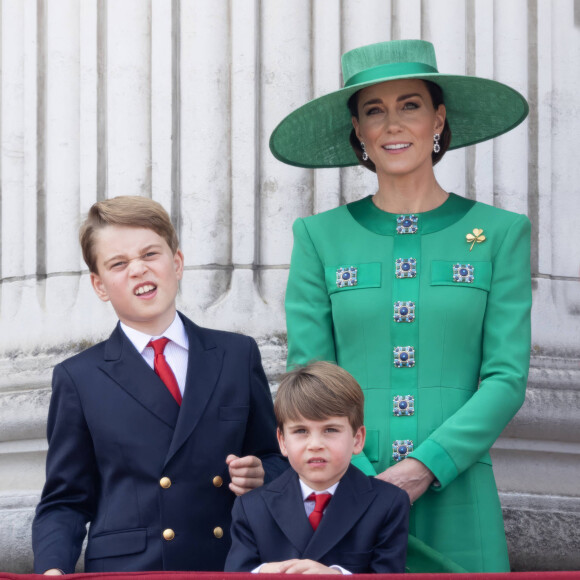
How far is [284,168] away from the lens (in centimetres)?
449

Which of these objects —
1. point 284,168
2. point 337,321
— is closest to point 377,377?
point 337,321

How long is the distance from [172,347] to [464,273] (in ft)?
2.43

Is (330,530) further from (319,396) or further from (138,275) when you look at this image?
(138,275)

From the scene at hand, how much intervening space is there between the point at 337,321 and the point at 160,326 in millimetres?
463

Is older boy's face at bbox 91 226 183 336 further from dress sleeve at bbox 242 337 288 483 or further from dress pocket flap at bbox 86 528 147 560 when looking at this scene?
dress pocket flap at bbox 86 528 147 560

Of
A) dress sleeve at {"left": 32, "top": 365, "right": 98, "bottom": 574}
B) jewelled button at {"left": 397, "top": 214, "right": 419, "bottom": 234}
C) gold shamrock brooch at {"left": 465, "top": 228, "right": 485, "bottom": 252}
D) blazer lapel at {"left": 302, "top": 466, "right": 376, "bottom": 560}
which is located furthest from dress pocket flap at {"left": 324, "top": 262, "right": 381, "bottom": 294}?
dress sleeve at {"left": 32, "top": 365, "right": 98, "bottom": 574}

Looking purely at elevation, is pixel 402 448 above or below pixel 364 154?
below

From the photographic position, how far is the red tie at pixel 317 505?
2627 millimetres

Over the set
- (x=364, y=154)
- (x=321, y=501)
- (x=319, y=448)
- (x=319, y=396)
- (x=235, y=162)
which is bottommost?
(x=321, y=501)

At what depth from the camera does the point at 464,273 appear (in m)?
3.10

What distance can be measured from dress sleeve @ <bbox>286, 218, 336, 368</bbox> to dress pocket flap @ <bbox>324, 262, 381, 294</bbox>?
0.04 m

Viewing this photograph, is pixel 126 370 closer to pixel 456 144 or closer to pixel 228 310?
pixel 456 144

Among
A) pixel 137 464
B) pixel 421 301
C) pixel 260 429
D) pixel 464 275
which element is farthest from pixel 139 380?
pixel 464 275

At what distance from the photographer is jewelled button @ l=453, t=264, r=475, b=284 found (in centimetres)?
309
